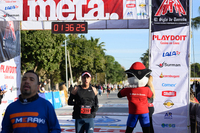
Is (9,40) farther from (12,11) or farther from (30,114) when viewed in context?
(30,114)

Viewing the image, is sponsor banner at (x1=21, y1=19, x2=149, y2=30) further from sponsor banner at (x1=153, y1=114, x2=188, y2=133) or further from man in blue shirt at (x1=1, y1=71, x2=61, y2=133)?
man in blue shirt at (x1=1, y1=71, x2=61, y2=133)

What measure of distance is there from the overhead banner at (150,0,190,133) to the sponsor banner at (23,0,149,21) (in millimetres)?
768

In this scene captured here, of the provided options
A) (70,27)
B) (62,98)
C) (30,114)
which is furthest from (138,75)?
(62,98)

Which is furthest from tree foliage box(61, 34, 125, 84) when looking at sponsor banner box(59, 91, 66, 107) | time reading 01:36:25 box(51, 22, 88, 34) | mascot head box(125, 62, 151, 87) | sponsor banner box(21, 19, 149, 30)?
mascot head box(125, 62, 151, 87)

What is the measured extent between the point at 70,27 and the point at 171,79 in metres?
3.77

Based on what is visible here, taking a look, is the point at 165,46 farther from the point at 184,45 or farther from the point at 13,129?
the point at 13,129

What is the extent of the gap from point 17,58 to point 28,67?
22.4 m

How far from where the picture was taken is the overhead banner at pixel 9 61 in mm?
9305

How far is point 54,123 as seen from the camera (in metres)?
3.29

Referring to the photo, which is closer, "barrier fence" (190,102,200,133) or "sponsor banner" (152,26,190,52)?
"barrier fence" (190,102,200,133)

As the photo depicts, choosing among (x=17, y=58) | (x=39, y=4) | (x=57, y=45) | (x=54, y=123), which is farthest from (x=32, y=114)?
(x=57, y=45)

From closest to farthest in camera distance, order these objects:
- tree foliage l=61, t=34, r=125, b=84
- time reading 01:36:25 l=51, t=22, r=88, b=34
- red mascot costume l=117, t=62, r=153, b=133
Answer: red mascot costume l=117, t=62, r=153, b=133, time reading 01:36:25 l=51, t=22, r=88, b=34, tree foliage l=61, t=34, r=125, b=84

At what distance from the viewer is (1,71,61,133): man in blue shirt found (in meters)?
3.17

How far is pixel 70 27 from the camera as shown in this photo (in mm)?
9750
